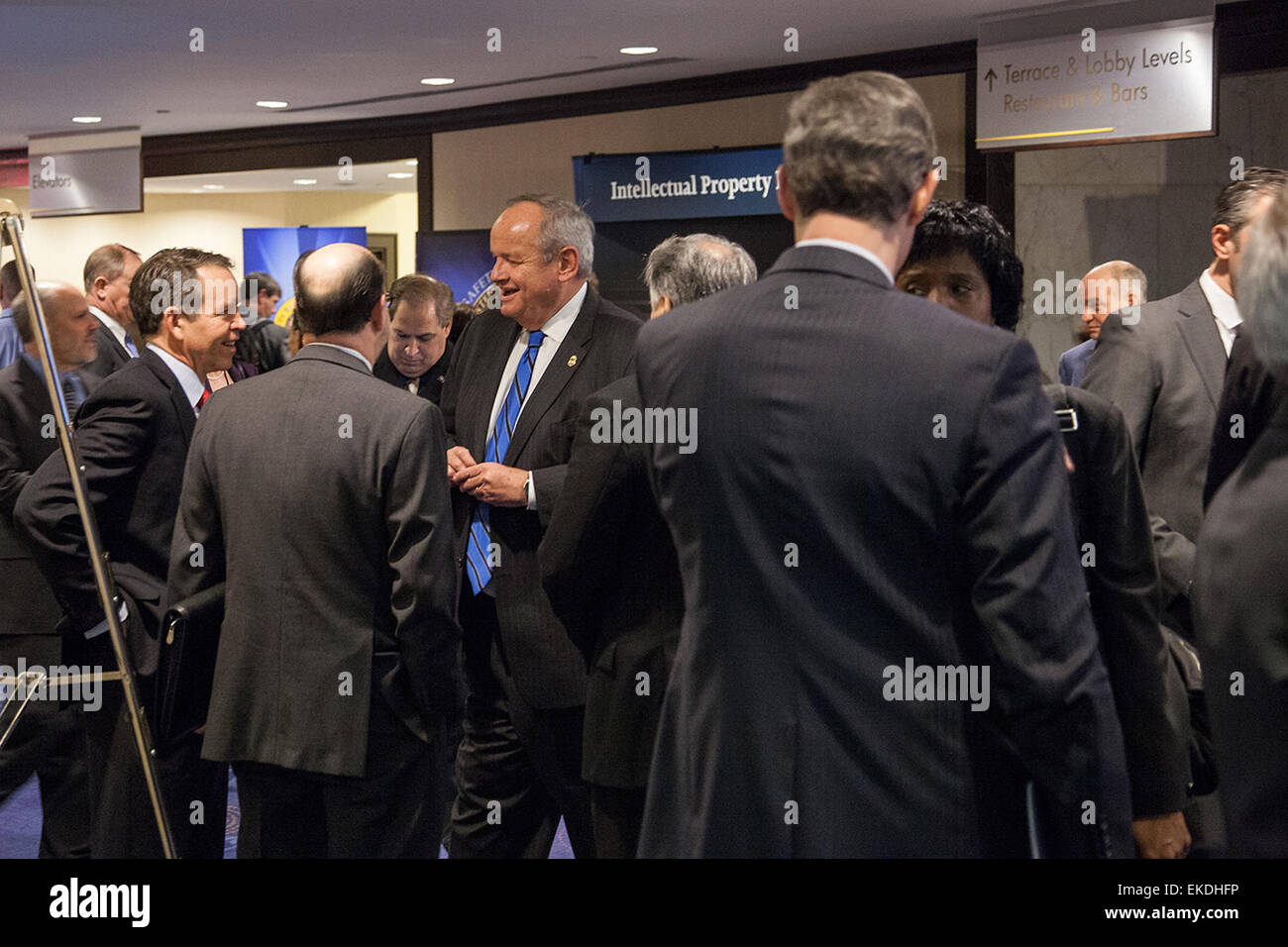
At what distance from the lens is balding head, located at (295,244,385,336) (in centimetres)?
267

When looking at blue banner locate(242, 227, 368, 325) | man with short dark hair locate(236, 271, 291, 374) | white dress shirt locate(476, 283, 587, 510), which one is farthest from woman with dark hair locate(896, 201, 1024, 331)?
blue banner locate(242, 227, 368, 325)

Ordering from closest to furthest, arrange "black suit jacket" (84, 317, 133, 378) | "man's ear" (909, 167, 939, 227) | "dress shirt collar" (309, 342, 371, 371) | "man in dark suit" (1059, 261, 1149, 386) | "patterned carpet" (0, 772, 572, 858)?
"man's ear" (909, 167, 939, 227) → "dress shirt collar" (309, 342, 371, 371) → "patterned carpet" (0, 772, 572, 858) → "black suit jacket" (84, 317, 133, 378) → "man in dark suit" (1059, 261, 1149, 386)

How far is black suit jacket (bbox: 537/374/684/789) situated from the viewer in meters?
2.54

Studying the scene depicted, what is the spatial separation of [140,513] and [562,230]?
1.20 meters

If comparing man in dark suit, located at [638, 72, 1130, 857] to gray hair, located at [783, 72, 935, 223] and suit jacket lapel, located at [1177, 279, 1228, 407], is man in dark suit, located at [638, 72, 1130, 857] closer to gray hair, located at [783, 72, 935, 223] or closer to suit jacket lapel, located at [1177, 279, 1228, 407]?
gray hair, located at [783, 72, 935, 223]

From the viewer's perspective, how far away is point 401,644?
8.50 feet

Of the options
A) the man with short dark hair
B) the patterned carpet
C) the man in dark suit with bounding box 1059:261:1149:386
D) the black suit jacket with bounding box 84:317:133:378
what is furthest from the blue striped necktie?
the man with short dark hair

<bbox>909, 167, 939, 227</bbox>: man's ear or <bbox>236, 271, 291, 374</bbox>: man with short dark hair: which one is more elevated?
<bbox>236, 271, 291, 374</bbox>: man with short dark hair

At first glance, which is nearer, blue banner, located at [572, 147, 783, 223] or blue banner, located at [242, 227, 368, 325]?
blue banner, located at [572, 147, 783, 223]

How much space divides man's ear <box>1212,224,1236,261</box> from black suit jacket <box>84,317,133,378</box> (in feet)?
12.0

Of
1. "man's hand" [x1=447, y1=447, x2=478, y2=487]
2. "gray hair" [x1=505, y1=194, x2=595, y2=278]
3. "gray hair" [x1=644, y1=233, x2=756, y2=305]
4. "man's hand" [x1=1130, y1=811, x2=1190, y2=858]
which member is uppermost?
"gray hair" [x1=505, y1=194, x2=595, y2=278]

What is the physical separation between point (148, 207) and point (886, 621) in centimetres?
1627

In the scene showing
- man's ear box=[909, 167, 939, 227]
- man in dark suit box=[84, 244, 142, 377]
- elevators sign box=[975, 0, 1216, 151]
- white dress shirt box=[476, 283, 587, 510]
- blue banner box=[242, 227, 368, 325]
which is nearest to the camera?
man's ear box=[909, 167, 939, 227]
